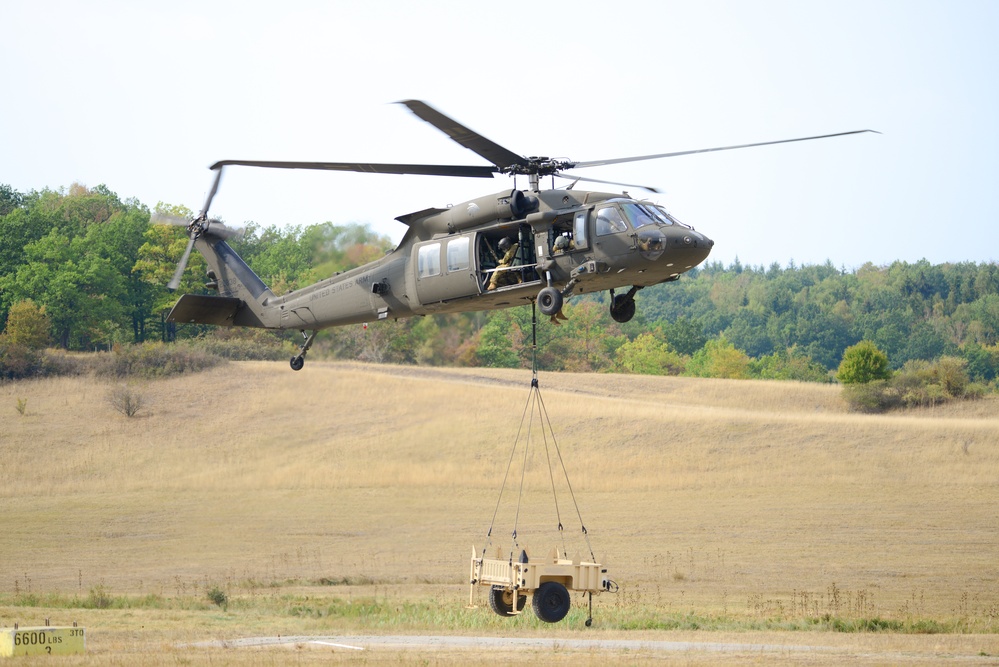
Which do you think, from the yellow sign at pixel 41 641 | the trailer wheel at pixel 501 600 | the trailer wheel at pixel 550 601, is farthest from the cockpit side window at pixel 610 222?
the yellow sign at pixel 41 641

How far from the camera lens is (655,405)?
7319cm

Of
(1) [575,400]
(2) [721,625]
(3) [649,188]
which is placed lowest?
(2) [721,625]

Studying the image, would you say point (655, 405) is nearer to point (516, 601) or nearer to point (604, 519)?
point (604, 519)

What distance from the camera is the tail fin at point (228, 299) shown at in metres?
25.8

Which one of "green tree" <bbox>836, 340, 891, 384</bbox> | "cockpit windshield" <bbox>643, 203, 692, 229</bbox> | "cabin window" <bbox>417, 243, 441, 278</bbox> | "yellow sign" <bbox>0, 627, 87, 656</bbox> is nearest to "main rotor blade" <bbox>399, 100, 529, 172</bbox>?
"cabin window" <bbox>417, 243, 441, 278</bbox>

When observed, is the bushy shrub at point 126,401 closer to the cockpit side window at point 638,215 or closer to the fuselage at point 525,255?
the fuselage at point 525,255

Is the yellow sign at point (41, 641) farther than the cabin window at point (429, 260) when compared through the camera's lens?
No

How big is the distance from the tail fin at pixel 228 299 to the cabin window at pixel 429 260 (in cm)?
495

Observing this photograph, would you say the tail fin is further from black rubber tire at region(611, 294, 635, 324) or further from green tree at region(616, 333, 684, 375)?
green tree at region(616, 333, 684, 375)

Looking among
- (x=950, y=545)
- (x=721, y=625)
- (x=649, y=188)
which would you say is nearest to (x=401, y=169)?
(x=649, y=188)

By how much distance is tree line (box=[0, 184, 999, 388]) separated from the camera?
2783 inches

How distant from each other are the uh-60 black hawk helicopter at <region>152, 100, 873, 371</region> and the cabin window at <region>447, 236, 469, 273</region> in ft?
0.06

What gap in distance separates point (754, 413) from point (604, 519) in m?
25.9

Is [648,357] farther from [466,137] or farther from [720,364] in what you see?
[466,137]
